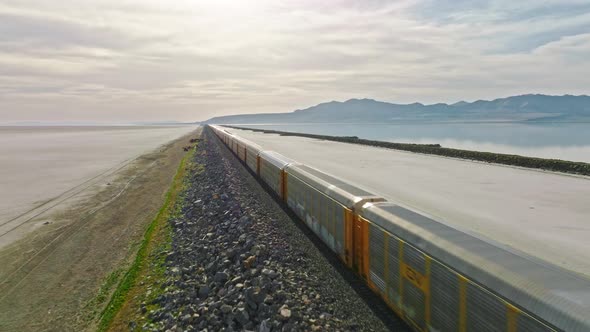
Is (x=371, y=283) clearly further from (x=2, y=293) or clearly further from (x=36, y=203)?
(x=36, y=203)

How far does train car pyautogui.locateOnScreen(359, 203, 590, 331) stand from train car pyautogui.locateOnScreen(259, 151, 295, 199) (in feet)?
43.6

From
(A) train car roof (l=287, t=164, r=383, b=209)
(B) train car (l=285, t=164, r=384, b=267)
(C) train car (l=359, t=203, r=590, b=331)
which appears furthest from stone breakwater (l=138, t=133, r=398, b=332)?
(A) train car roof (l=287, t=164, r=383, b=209)

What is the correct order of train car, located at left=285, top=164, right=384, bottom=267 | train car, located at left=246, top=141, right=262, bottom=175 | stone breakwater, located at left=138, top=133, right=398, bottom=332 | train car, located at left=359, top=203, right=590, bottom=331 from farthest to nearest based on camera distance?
train car, located at left=246, top=141, right=262, bottom=175 → train car, located at left=285, top=164, right=384, bottom=267 → stone breakwater, located at left=138, top=133, right=398, bottom=332 → train car, located at left=359, top=203, right=590, bottom=331

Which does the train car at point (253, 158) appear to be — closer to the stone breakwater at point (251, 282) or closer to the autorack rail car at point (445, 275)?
the stone breakwater at point (251, 282)

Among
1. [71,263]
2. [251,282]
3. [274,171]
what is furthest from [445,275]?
[274,171]

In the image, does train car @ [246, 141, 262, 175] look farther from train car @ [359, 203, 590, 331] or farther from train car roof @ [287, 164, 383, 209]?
train car @ [359, 203, 590, 331]

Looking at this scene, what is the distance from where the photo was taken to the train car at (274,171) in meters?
25.0

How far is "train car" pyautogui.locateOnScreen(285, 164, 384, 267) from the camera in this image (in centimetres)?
1364

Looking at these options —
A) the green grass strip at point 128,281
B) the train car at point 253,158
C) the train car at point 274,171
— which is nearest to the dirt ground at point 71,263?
the green grass strip at point 128,281

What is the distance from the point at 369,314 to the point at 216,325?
4.46 metres

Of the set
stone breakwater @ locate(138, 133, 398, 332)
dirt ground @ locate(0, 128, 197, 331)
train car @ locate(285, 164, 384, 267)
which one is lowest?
dirt ground @ locate(0, 128, 197, 331)

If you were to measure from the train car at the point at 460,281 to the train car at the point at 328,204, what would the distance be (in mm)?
1546

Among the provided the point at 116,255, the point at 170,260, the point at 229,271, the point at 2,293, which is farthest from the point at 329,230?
the point at 2,293

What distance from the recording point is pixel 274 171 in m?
27.5
